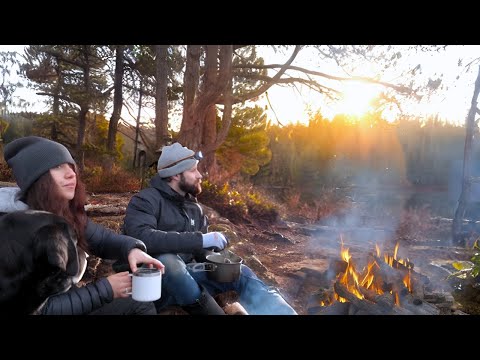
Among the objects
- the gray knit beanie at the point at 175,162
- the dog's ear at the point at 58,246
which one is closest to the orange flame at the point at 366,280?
the gray knit beanie at the point at 175,162

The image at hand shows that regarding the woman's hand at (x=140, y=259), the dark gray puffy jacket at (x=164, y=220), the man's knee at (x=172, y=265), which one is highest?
the dark gray puffy jacket at (x=164, y=220)

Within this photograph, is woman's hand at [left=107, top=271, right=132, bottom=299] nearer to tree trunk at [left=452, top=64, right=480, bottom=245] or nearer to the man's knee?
the man's knee

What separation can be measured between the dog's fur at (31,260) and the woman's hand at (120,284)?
0.22 meters

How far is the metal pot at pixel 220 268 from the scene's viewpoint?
8.18 feet

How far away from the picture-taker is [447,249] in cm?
657

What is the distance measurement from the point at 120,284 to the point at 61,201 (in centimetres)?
47

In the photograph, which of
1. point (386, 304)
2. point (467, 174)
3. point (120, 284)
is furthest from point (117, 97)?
point (120, 284)

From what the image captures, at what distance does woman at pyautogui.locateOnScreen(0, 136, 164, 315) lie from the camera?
1681 mm

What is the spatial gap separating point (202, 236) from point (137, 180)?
6.58 meters

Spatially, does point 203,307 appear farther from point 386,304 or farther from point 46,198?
point 386,304

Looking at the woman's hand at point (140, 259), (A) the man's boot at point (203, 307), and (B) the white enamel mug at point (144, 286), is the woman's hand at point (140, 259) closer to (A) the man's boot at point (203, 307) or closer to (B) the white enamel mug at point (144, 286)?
(B) the white enamel mug at point (144, 286)

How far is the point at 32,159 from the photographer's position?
180 centimetres

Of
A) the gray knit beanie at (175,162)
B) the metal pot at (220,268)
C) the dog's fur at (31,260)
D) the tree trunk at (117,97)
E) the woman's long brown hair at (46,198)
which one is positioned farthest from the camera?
the tree trunk at (117,97)

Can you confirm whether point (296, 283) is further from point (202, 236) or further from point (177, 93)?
point (177, 93)
